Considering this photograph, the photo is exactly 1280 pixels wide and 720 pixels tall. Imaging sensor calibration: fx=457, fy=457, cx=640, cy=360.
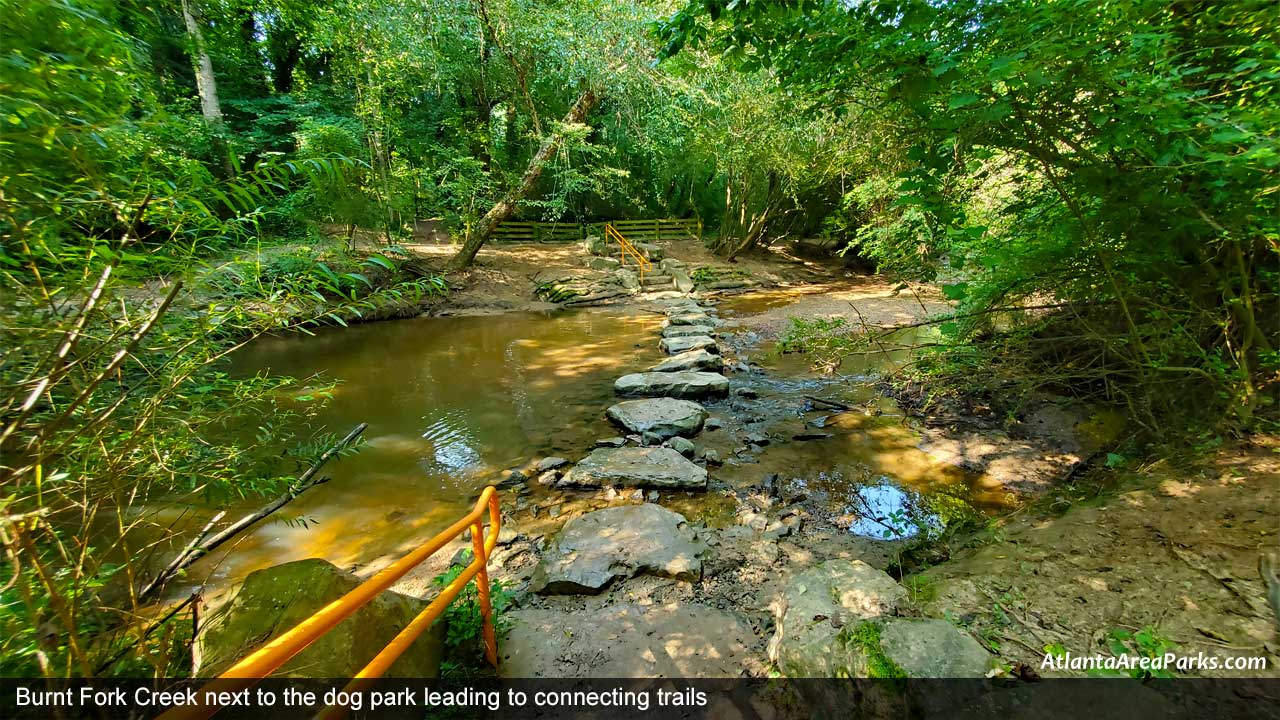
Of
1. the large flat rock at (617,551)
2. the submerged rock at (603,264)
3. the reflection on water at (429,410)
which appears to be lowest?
the reflection on water at (429,410)

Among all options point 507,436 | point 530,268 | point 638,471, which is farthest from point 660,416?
point 530,268

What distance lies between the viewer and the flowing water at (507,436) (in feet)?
13.0

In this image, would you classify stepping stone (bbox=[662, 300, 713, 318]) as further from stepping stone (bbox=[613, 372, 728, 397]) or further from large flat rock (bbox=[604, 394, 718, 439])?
large flat rock (bbox=[604, 394, 718, 439])

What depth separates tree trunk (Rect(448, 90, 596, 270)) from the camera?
13.8 meters

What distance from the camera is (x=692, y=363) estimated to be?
7629 millimetres

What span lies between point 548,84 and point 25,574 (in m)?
17.5

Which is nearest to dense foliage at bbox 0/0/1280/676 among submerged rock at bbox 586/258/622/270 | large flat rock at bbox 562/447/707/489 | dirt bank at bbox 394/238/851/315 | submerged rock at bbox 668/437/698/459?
large flat rock at bbox 562/447/707/489

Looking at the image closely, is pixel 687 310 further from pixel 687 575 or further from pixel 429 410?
pixel 687 575

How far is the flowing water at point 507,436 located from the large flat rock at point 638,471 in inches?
8.5

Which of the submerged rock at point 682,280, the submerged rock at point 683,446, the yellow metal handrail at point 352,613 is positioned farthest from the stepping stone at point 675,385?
the submerged rock at point 682,280

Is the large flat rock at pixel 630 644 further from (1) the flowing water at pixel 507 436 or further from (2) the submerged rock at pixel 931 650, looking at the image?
(1) the flowing water at pixel 507 436

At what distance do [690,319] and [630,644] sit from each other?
933 cm

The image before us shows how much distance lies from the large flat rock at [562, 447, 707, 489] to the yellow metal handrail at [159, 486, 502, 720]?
224 cm

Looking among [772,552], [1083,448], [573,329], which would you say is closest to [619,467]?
[772,552]
